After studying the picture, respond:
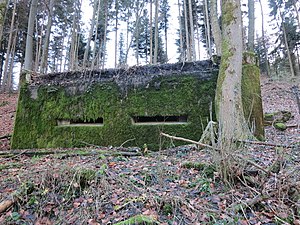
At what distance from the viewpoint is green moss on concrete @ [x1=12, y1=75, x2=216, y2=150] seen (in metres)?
5.46

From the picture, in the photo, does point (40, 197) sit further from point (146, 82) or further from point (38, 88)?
point (38, 88)

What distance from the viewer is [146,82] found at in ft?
19.0

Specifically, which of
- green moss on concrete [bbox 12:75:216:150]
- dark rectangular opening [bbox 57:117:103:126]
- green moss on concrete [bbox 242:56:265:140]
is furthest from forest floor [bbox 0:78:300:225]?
dark rectangular opening [bbox 57:117:103:126]

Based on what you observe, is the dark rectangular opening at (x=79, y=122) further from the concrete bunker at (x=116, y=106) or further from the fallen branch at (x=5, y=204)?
the fallen branch at (x=5, y=204)

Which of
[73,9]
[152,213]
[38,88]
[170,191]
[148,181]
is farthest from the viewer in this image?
[73,9]

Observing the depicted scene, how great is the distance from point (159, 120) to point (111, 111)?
135 cm

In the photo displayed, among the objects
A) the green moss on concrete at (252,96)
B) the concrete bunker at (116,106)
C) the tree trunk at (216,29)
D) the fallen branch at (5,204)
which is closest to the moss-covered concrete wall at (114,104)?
the concrete bunker at (116,106)

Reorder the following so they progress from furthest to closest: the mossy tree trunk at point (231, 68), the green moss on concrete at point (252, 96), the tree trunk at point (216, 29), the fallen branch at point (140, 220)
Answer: the tree trunk at point (216, 29) → the green moss on concrete at point (252, 96) → the mossy tree trunk at point (231, 68) → the fallen branch at point (140, 220)

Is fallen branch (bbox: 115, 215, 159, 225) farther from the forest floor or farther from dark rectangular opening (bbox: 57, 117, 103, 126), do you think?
dark rectangular opening (bbox: 57, 117, 103, 126)

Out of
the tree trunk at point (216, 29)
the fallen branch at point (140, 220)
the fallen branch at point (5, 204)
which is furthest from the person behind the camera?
the tree trunk at point (216, 29)

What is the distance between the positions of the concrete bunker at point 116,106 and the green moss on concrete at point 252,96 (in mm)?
742

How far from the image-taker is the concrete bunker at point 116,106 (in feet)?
18.0

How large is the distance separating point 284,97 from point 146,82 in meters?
12.6

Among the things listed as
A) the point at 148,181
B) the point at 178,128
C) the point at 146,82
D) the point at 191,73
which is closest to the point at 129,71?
the point at 146,82
